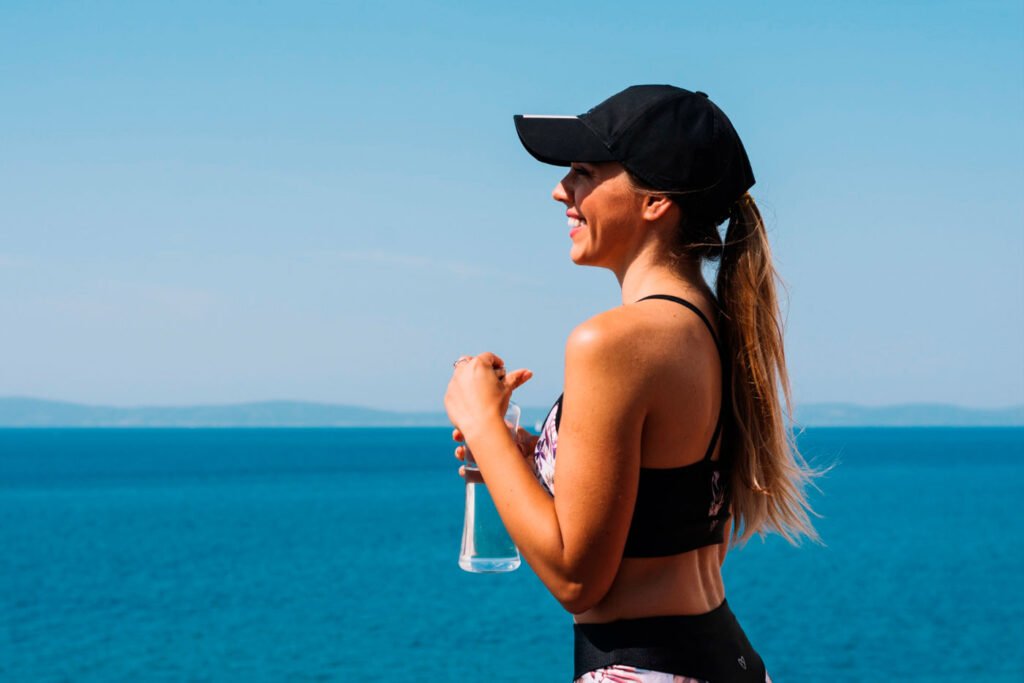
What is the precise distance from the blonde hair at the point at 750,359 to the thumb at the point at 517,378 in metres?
0.41

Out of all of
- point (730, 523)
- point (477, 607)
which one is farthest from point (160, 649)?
point (730, 523)

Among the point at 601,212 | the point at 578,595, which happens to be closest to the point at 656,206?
the point at 601,212

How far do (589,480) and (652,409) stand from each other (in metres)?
0.17

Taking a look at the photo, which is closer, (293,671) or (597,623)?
(597,623)

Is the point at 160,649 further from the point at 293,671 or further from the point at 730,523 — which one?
Answer: the point at 730,523

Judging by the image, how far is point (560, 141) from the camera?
2391mm

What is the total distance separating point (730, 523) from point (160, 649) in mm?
40663

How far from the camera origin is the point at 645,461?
2205 mm

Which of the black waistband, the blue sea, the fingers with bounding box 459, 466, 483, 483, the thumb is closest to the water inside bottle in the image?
the fingers with bounding box 459, 466, 483, 483

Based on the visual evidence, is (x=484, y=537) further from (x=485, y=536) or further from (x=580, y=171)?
(x=580, y=171)

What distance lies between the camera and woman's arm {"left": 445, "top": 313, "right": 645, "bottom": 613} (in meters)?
2.12

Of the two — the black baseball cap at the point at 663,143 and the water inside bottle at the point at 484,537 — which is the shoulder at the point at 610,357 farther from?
the water inside bottle at the point at 484,537

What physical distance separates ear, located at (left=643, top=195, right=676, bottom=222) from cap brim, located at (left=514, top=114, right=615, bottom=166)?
11 cm

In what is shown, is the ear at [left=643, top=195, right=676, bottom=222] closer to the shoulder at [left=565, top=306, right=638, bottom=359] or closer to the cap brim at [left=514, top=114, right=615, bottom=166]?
the cap brim at [left=514, top=114, right=615, bottom=166]
